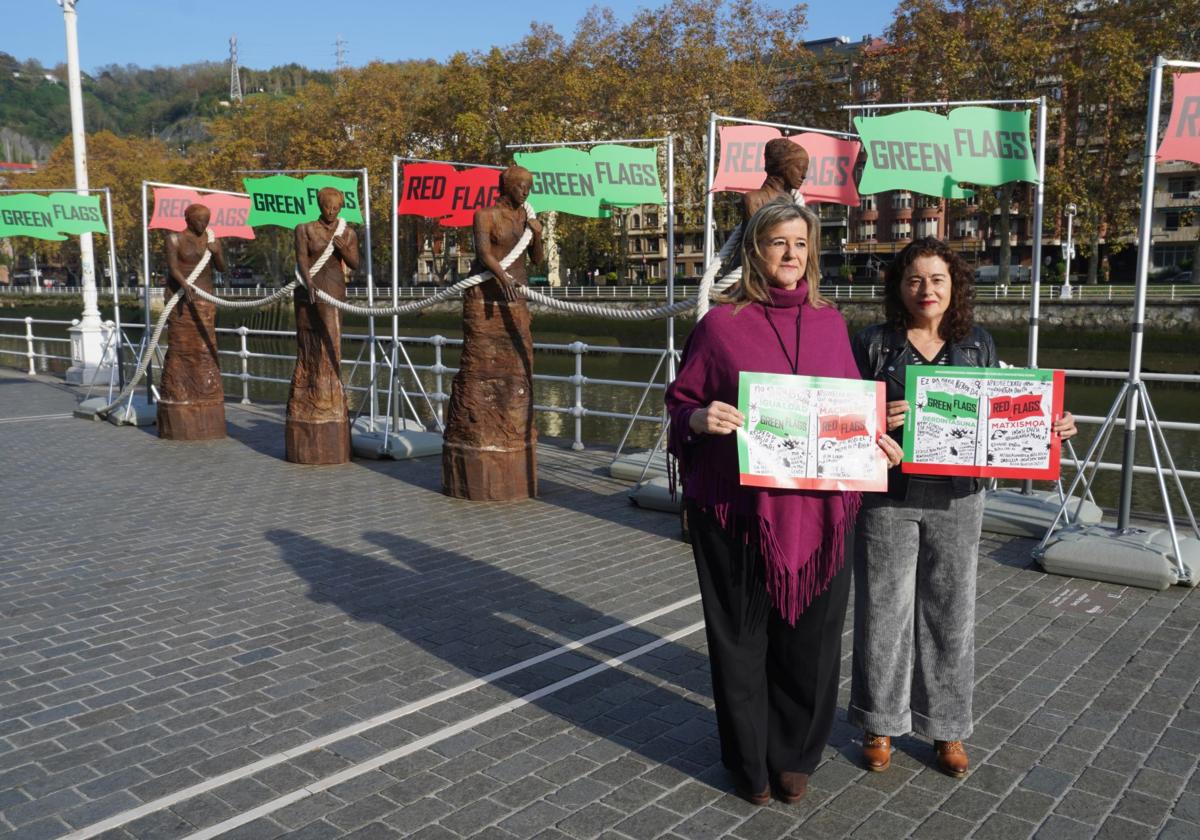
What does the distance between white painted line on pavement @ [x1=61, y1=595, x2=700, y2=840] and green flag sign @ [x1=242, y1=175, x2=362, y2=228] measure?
6.73 m

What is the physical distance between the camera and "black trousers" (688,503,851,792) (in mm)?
3330

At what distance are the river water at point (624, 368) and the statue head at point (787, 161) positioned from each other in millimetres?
3079

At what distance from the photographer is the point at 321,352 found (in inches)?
393

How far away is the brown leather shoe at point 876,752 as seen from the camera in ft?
12.0

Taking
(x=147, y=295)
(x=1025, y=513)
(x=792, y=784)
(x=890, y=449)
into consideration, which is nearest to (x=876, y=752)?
(x=792, y=784)

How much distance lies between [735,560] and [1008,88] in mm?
38658

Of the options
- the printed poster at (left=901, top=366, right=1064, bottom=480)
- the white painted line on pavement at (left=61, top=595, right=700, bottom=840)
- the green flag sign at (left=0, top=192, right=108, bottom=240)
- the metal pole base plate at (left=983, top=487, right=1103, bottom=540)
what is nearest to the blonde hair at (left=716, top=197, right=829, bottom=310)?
the printed poster at (left=901, top=366, right=1064, bottom=480)

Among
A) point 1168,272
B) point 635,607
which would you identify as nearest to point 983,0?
point 1168,272

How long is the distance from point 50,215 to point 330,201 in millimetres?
6704

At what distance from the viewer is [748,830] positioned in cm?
330

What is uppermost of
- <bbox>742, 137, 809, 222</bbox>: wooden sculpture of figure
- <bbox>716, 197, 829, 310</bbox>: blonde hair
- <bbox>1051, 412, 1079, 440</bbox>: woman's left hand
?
<bbox>742, 137, 809, 222</bbox>: wooden sculpture of figure

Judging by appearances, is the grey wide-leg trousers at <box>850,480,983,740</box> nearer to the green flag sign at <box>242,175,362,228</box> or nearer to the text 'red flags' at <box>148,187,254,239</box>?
the green flag sign at <box>242,175,362,228</box>

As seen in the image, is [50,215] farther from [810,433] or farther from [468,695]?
[810,433]

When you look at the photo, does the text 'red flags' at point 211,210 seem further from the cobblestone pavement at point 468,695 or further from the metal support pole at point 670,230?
the metal support pole at point 670,230
